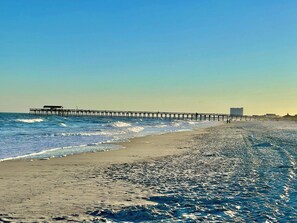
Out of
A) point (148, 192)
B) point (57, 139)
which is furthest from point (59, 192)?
point (57, 139)

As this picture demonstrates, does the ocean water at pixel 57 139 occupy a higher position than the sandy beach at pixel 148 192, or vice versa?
the sandy beach at pixel 148 192

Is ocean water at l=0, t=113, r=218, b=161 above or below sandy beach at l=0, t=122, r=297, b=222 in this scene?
below

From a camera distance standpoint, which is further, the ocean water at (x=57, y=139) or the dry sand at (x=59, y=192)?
the ocean water at (x=57, y=139)

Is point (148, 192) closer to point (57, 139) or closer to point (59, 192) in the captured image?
point (59, 192)

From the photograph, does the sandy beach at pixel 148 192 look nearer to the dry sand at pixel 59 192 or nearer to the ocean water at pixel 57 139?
the dry sand at pixel 59 192

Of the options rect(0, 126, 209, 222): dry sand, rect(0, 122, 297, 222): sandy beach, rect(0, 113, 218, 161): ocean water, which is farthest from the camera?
rect(0, 113, 218, 161): ocean water

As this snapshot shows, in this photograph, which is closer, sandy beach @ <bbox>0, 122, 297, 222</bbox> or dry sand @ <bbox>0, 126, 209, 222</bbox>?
sandy beach @ <bbox>0, 122, 297, 222</bbox>

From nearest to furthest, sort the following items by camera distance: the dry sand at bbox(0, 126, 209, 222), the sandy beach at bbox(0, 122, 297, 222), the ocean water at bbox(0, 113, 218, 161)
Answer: the sandy beach at bbox(0, 122, 297, 222) → the dry sand at bbox(0, 126, 209, 222) → the ocean water at bbox(0, 113, 218, 161)

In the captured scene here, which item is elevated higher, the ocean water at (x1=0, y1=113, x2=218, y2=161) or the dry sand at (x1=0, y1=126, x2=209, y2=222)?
the dry sand at (x1=0, y1=126, x2=209, y2=222)

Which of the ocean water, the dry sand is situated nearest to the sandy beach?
the dry sand

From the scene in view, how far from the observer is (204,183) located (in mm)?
8992

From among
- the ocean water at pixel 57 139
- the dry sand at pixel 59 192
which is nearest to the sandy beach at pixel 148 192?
the dry sand at pixel 59 192

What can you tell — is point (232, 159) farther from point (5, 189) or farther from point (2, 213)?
point (2, 213)

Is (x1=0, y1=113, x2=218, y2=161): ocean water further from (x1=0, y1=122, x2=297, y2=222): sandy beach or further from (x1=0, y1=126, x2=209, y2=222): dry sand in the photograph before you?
(x1=0, y1=122, x2=297, y2=222): sandy beach
